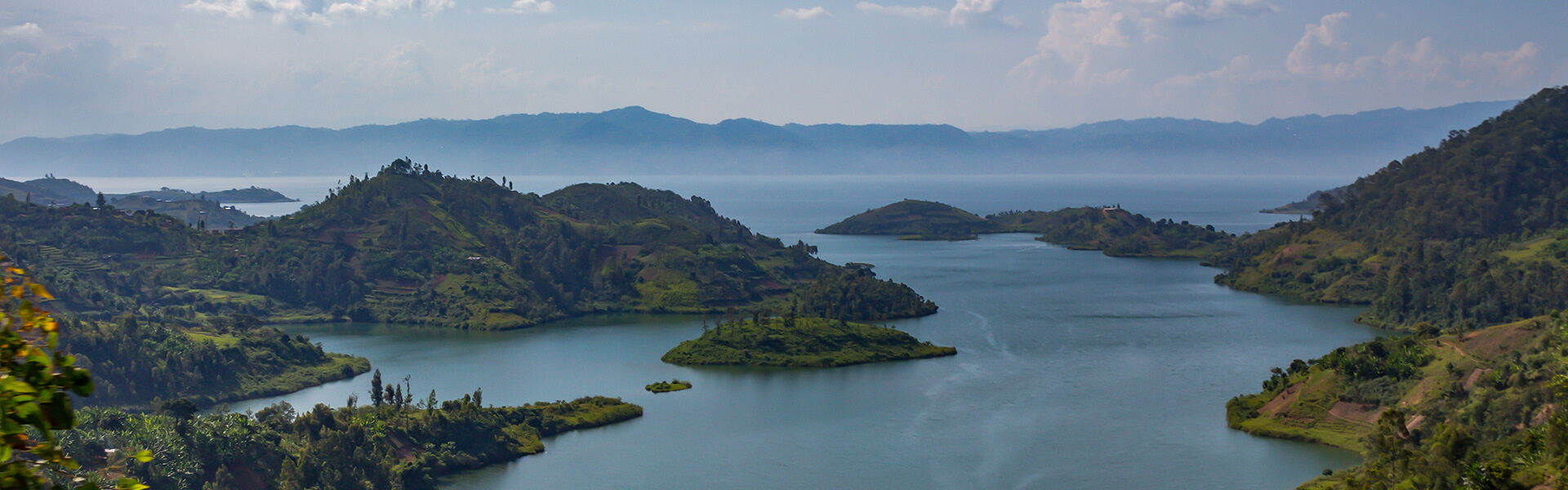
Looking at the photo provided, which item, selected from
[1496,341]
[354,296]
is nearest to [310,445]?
[1496,341]

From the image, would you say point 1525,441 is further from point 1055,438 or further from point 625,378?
point 625,378

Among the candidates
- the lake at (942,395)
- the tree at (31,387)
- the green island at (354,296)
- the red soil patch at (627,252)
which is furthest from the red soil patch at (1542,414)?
the red soil patch at (627,252)

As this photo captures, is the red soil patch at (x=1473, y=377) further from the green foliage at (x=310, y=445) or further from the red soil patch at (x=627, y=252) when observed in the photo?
the red soil patch at (x=627, y=252)

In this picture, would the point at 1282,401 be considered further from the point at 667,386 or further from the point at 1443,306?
the point at 1443,306

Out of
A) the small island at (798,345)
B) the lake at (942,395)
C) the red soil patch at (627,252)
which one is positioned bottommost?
the lake at (942,395)

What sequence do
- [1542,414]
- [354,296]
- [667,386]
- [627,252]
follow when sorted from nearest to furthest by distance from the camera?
1. [1542,414]
2. [667,386]
3. [354,296]
4. [627,252]

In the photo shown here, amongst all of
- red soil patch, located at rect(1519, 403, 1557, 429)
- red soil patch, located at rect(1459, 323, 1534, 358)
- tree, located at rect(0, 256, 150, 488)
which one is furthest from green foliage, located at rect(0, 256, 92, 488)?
red soil patch, located at rect(1459, 323, 1534, 358)

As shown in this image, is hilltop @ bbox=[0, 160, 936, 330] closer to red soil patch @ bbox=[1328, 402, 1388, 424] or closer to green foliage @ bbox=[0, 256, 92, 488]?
red soil patch @ bbox=[1328, 402, 1388, 424]
